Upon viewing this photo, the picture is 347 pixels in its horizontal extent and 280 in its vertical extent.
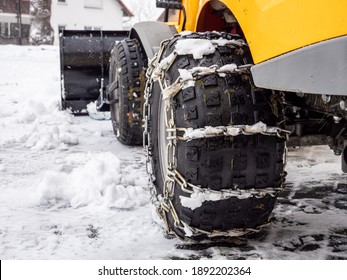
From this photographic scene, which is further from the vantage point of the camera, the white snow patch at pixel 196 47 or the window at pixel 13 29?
the window at pixel 13 29

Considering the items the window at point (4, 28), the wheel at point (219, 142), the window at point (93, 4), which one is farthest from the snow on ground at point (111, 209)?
the window at point (4, 28)

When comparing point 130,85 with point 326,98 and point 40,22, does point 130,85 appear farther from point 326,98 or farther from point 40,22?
point 40,22

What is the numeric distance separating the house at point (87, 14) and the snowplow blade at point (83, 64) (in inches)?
1211

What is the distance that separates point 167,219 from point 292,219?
81cm

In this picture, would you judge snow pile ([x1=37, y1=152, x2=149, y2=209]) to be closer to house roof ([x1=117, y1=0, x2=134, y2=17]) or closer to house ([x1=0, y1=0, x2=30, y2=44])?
house ([x1=0, y1=0, x2=30, y2=44])

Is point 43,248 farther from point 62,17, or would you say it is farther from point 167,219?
point 62,17

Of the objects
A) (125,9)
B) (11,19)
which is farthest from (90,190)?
(125,9)

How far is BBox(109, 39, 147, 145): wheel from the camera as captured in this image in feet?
14.8

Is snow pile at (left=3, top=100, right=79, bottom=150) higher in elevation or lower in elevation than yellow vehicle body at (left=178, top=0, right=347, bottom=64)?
lower

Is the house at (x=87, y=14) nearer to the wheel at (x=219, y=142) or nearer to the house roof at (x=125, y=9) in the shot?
the house roof at (x=125, y=9)

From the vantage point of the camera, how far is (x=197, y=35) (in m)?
2.34

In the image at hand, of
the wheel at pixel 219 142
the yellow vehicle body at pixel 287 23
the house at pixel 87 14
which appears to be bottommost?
the wheel at pixel 219 142

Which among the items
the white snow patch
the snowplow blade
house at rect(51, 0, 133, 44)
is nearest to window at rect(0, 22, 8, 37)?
house at rect(51, 0, 133, 44)

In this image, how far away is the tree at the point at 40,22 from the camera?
768 inches
